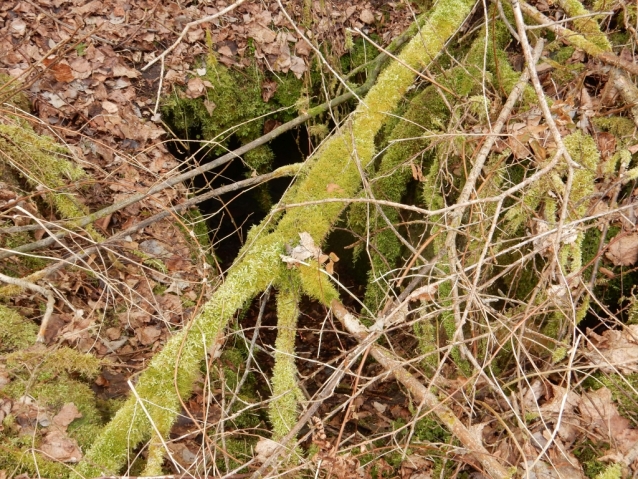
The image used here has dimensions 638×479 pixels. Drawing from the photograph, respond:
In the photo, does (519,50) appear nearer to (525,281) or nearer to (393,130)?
(393,130)

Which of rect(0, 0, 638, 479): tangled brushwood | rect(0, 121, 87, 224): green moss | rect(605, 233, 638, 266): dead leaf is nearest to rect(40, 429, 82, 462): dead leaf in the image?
rect(0, 0, 638, 479): tangled brushwood

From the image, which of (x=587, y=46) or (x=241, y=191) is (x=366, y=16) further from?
(x=241, y=191)

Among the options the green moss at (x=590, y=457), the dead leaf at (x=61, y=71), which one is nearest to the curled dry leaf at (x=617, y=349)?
the green moss at (x=590, y=457)

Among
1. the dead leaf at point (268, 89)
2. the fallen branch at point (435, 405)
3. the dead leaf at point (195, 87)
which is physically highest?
the dead leaf at point (195, 87)

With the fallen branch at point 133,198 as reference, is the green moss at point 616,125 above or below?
below

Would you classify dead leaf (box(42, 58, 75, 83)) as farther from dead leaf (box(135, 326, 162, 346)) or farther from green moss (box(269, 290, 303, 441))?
green moss (box(269, 290, 303, 441))

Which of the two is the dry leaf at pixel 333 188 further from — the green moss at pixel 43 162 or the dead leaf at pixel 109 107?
the dead leaf at pixel 109 107

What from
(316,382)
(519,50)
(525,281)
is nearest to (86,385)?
(316,382)
